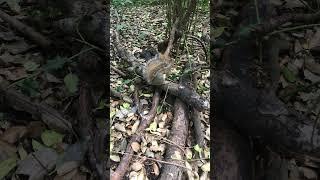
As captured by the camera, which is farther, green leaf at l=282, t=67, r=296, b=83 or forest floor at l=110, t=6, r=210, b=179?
green leaf at l=282, t=67, r=296, b=83

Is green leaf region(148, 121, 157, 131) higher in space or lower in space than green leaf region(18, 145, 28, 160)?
higher

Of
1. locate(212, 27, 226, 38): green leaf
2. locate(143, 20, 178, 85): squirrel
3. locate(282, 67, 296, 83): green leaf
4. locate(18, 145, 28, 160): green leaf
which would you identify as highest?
locate(212, 27, 226, 38): green leaf

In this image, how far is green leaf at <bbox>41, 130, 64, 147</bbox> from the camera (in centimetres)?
114

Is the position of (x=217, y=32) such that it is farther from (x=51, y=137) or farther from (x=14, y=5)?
(x=14, y=5)

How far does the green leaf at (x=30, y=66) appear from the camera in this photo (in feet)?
4.29

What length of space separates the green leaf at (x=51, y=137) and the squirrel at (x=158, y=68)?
10.1 inches

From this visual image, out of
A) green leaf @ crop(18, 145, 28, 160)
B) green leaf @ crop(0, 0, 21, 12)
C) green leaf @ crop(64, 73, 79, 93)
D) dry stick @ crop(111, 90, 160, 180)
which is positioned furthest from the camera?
green leaf @ crop(0, 0, 21, 12)

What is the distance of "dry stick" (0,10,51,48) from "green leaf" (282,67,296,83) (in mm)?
639

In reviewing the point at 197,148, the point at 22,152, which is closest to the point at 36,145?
the point at 22,152

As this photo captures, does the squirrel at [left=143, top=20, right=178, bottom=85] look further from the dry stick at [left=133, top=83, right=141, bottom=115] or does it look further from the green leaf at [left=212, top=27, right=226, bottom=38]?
the green leaf at [left=212, top=27, right=226, bottom=38]

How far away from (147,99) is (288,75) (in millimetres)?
440

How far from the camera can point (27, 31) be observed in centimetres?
138

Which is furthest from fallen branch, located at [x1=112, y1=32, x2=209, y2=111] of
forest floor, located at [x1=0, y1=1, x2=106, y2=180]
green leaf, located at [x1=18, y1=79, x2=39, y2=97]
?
green leaf, located at [x1=18, y1=79, x2=39, y2=97]

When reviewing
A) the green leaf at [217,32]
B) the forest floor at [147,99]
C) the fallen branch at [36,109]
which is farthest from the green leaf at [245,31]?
the fallen branch at [36,109]
